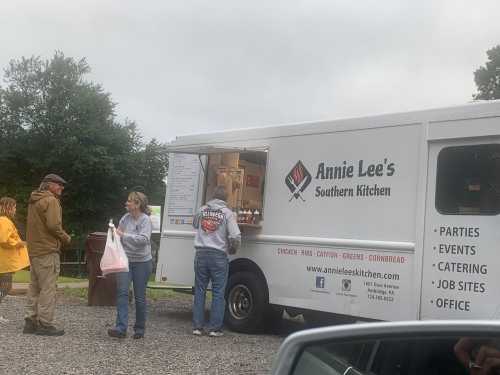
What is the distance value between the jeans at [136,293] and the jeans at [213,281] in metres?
0.71

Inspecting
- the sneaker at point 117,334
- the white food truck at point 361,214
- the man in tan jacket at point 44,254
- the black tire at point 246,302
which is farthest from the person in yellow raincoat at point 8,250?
the black tire at point 246,302

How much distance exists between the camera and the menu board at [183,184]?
9.59 meters

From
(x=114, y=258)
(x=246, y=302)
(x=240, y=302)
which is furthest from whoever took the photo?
(x=240, y=302)

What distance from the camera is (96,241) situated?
10.5 meters

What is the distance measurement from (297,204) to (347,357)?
583cm

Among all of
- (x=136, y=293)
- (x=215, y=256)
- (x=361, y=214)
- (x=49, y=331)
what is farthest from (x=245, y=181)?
(x=49, y=331)

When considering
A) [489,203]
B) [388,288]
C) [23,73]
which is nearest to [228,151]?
[388,288]

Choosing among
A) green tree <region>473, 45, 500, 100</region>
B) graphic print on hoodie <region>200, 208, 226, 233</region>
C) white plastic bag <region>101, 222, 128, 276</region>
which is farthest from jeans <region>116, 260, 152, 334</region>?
green tree <region>473, 45, 500, 100</region>

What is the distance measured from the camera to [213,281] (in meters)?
8.15

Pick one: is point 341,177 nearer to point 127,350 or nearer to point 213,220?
point 213,220

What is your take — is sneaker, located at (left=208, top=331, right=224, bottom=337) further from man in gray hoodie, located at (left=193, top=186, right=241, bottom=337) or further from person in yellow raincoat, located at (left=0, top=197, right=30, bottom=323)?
person in yellow raincoat, located at (left=0, top=197, right=30, bottom=323)

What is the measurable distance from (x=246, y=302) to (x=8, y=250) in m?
3.05

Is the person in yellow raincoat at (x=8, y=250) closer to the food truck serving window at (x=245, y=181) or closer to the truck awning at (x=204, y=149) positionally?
the truck awning at (x=204, y=149)

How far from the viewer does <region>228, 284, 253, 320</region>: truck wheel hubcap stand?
8.60m
